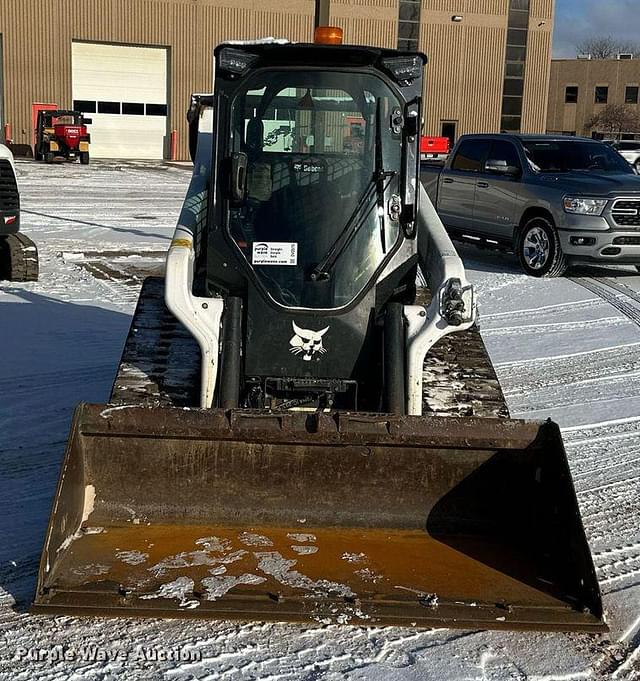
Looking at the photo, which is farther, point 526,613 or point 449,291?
point 449,291

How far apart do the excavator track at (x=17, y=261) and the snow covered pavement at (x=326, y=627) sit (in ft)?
0.61

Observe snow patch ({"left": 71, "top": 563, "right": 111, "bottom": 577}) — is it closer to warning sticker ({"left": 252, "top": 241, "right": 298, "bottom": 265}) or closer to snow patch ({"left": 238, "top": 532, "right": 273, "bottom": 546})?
snow patch ({"left": 238, "top": 532, "right": 273, "bottom": 546})

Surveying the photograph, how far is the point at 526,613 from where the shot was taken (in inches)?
150

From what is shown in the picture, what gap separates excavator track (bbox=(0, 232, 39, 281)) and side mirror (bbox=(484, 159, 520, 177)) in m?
5.95

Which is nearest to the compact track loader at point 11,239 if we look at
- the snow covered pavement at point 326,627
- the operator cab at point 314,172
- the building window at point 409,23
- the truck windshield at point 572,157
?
→ the snow covered pavement at point 326,627

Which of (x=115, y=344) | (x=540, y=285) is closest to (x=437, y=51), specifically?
(x=540, y=285)

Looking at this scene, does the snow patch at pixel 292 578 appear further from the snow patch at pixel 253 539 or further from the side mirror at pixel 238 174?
the side mirror at pixel 238 174

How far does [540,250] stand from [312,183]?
7999mm

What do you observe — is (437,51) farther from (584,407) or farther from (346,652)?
(346,652)

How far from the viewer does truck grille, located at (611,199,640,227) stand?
12219mm

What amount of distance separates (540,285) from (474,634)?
8662mm

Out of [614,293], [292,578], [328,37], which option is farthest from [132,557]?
[614,293]

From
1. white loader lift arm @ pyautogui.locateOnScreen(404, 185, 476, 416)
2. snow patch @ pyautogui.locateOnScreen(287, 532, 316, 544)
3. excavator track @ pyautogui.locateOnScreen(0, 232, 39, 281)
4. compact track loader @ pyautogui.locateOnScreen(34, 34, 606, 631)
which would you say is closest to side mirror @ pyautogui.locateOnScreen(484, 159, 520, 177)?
excavator track @ pyautogui.locateOnScreen(0, 232, 39, 281)

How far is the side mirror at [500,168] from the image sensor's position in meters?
12.9
